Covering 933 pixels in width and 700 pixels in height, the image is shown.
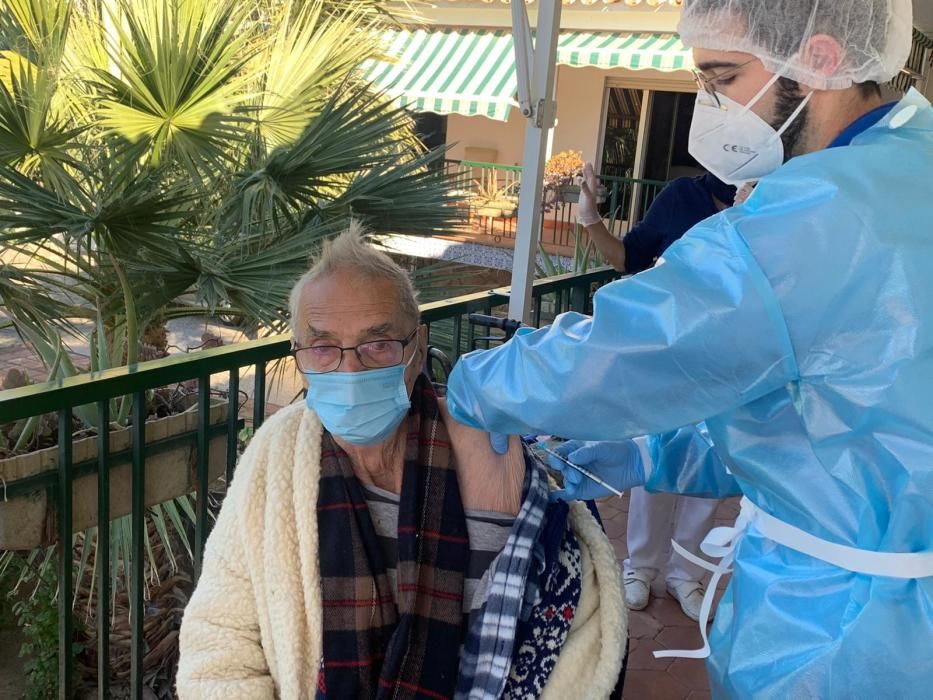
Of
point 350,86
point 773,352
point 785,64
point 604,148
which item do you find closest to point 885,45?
point 785,64

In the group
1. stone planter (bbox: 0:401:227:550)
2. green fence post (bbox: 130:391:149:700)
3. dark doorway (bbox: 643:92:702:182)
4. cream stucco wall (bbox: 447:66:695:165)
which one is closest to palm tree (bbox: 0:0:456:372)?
stone planter (bbox: 0:401:227:550)

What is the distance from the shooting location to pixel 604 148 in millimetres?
12906

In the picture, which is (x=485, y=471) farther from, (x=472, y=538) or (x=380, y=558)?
(x=380, y=558)

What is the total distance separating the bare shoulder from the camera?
1695 millimetres

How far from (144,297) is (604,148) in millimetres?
10294

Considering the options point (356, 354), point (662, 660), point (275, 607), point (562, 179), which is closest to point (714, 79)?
point (356, 354)

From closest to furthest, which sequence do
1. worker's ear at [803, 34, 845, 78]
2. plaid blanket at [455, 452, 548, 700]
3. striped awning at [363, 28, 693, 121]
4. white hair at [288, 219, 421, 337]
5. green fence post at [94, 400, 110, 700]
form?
1. worker's ear at [803, 34, 845, 78]
2. plaid blanket at [455, 452, 548, 700]
3. white hair at [288, 219, 421, 337]
4. green fence post at [94, 400, 110, 700]
5. striped awning at [363, 28, 693, 121]

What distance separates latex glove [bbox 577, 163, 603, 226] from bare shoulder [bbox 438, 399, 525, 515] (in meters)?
1.85

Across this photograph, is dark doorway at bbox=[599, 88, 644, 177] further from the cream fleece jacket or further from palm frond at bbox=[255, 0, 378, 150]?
the cream fleece jacket

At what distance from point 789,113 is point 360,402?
0.88 meters

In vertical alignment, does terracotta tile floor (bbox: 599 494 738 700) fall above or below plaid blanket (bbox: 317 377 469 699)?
below

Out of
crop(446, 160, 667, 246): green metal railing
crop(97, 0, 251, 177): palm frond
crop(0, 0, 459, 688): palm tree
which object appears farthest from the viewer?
crop(446, 160, 667, 246): green metal railing

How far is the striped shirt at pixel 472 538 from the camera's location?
5.41ft

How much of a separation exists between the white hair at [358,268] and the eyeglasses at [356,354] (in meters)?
0.06
